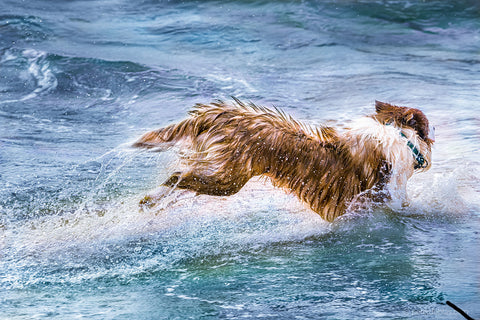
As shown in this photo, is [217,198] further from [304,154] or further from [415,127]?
[415,127]

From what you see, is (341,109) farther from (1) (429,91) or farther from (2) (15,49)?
(2) (15,49)

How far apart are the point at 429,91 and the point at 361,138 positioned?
3554 millimetres

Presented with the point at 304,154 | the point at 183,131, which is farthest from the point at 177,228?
the point at 304,154

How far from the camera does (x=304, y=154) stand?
15.2 feet

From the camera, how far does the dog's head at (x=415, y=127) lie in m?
4.72

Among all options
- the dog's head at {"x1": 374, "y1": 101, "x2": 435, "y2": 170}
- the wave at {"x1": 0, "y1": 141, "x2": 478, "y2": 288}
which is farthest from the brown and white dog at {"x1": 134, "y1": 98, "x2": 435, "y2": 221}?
the wave at {"x1": 0, "y1": 141, "x2": 478, "y2": 288}

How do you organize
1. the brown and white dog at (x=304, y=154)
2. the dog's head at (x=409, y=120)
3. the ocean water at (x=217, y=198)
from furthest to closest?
the dog's head at (x=409, y=120) → the brown and white dog at (x=304, y=154) → the ocean water at (x=217, y=198)


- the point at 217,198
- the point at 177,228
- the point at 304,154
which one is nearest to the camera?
the point at 304,154

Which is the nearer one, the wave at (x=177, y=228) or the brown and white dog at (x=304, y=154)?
the wave at (x=177, y=228)

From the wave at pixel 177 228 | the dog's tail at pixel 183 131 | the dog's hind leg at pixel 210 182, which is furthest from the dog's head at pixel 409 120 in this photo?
the dog's tail at pixel 183 131

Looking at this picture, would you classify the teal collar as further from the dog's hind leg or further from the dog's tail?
the dog's tail

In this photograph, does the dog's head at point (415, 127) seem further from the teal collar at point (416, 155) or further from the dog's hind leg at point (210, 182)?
the dog's hind leg at point (210, 182)

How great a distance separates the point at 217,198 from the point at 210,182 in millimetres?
508

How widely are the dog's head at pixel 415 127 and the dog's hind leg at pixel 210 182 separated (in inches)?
42.3
